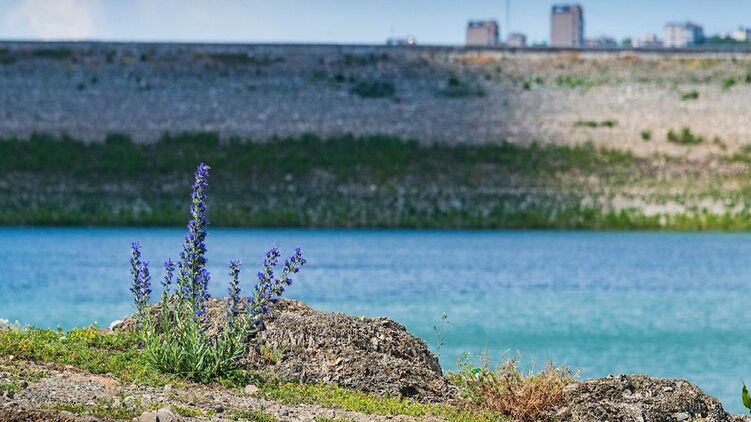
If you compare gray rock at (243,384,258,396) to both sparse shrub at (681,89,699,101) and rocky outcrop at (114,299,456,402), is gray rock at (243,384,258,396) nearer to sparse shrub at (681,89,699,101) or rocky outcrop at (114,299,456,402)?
rocky outcrop at (114,299,456,402)

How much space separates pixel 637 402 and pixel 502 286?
27049 millimetres

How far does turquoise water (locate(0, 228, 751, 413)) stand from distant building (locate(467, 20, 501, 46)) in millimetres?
70881

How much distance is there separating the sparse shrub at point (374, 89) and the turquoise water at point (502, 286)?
42.9 feet

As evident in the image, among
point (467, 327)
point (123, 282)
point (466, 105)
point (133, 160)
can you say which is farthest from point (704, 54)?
point (467, 327)

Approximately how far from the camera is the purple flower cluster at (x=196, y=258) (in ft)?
41.4

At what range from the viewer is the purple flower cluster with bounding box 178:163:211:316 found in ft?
41.4

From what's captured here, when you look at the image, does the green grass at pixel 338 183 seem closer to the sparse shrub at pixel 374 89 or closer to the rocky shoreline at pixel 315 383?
the sparse shrub at pixel 374 89

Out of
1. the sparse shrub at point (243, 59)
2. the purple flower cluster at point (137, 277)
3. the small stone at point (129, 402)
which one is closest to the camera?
the small stone at point (129, 402)

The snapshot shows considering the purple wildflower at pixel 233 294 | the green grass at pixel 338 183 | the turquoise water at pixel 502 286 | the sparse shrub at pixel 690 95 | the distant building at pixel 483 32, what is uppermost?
the distant building at pixel 483 32

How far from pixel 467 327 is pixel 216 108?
45.9m

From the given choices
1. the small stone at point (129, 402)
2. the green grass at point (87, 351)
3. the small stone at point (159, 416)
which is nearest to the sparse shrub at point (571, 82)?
the green grass at point (87, 351)

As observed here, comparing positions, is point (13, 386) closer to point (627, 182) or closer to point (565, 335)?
point (565, 335)

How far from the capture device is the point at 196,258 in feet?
41.8

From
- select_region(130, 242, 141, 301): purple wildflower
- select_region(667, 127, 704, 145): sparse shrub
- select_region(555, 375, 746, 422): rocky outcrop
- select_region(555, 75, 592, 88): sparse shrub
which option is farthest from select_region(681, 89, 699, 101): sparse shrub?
select_region(130, 242, 141, 301): purple wildflower
